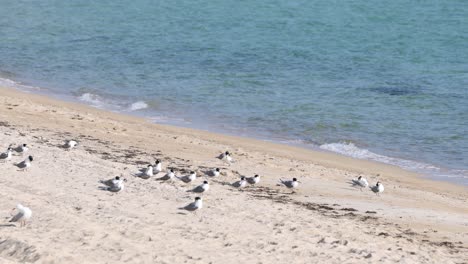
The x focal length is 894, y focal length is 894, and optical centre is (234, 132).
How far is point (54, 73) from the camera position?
111 ft

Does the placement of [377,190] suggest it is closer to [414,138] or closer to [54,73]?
[414,138]

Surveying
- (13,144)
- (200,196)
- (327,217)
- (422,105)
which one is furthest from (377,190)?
(422,105)

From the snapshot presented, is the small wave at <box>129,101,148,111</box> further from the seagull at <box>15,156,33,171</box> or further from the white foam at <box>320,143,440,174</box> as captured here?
the seagull at <box>15,156,33,171</box>

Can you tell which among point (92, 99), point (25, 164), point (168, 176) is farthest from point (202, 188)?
point (92, 99)

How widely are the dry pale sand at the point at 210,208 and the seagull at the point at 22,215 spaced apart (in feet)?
0.68

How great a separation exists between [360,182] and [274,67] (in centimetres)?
1593

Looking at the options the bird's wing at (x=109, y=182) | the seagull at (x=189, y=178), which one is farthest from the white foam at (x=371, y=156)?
the bird's wing at (x=109, y=182)

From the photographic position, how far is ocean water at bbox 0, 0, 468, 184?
26.5 m

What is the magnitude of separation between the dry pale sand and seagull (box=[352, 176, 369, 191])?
20 cm

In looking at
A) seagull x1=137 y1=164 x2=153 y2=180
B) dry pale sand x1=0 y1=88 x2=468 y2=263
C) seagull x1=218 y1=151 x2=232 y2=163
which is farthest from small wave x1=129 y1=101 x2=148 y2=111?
seagull x1=137 y1=164 x2=153 y2=180

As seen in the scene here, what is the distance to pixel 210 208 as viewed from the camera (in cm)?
1666

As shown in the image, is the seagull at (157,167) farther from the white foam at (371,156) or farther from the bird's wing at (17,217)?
the white foam at (371,156)

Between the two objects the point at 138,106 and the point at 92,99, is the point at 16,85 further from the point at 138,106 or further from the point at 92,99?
the point at 138,106

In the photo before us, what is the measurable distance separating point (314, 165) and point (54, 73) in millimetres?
15012
